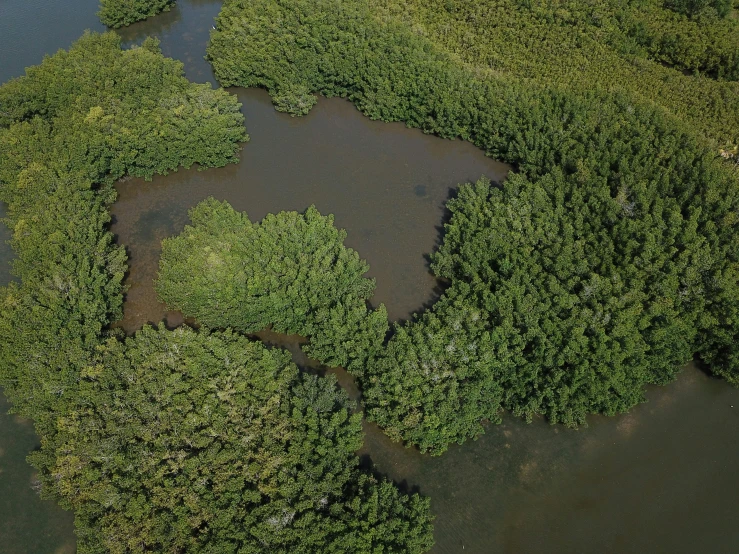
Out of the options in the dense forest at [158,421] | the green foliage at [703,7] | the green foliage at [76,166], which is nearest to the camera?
the dense forest at [158,421]

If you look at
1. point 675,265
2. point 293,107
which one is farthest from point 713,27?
point 293,107

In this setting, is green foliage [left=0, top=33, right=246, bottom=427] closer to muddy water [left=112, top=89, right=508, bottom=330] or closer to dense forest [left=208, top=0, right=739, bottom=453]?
muddy water [left=112, top=89, right=508, bottom=330]

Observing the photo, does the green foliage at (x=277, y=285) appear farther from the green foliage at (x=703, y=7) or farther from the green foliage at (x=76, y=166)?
the green foliage at (x=703, y=7)

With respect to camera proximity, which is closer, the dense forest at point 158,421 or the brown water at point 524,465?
the dense forest at point 158,421

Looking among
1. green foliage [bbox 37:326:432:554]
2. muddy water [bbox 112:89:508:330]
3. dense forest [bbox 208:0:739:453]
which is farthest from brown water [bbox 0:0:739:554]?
green foliage [bbox 37:326:432:554]

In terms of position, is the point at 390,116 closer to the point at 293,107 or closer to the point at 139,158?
the point at 293,107

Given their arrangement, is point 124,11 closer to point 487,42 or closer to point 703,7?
point 487,42

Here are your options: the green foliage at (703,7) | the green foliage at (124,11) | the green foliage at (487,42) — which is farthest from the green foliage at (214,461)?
the green foliage at (703,7)
